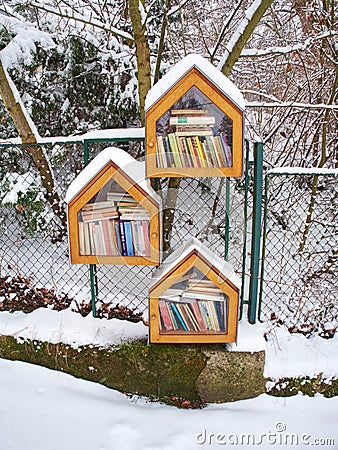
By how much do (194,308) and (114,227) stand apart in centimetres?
61

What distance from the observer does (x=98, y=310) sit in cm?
270

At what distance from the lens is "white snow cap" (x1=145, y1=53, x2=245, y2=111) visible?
1789 millimetres

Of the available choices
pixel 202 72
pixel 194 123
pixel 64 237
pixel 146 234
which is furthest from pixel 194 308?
pixel 64 237

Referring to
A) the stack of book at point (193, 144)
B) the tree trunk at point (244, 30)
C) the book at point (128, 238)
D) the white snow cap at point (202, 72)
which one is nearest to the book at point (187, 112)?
the stack of book at point (193, 144)

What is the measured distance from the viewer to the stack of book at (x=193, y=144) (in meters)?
1.86

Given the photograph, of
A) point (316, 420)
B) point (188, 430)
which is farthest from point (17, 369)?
point (316, 420)

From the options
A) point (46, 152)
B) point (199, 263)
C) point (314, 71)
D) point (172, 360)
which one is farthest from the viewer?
point (314, 71)

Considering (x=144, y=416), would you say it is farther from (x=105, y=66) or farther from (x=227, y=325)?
(x=105, y=66)

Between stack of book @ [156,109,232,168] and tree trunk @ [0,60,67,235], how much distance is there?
122cm

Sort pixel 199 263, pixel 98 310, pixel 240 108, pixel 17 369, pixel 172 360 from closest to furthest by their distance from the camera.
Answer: pixel 240 108 → pixel 199 263 → pixel 172 360 → pixel 17 369 → pixel 98 310

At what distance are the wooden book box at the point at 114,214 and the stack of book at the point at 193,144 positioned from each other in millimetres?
186

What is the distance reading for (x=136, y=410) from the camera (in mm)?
2123

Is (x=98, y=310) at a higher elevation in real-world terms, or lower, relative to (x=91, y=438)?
higher

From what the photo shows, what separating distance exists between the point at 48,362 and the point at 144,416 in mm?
705
